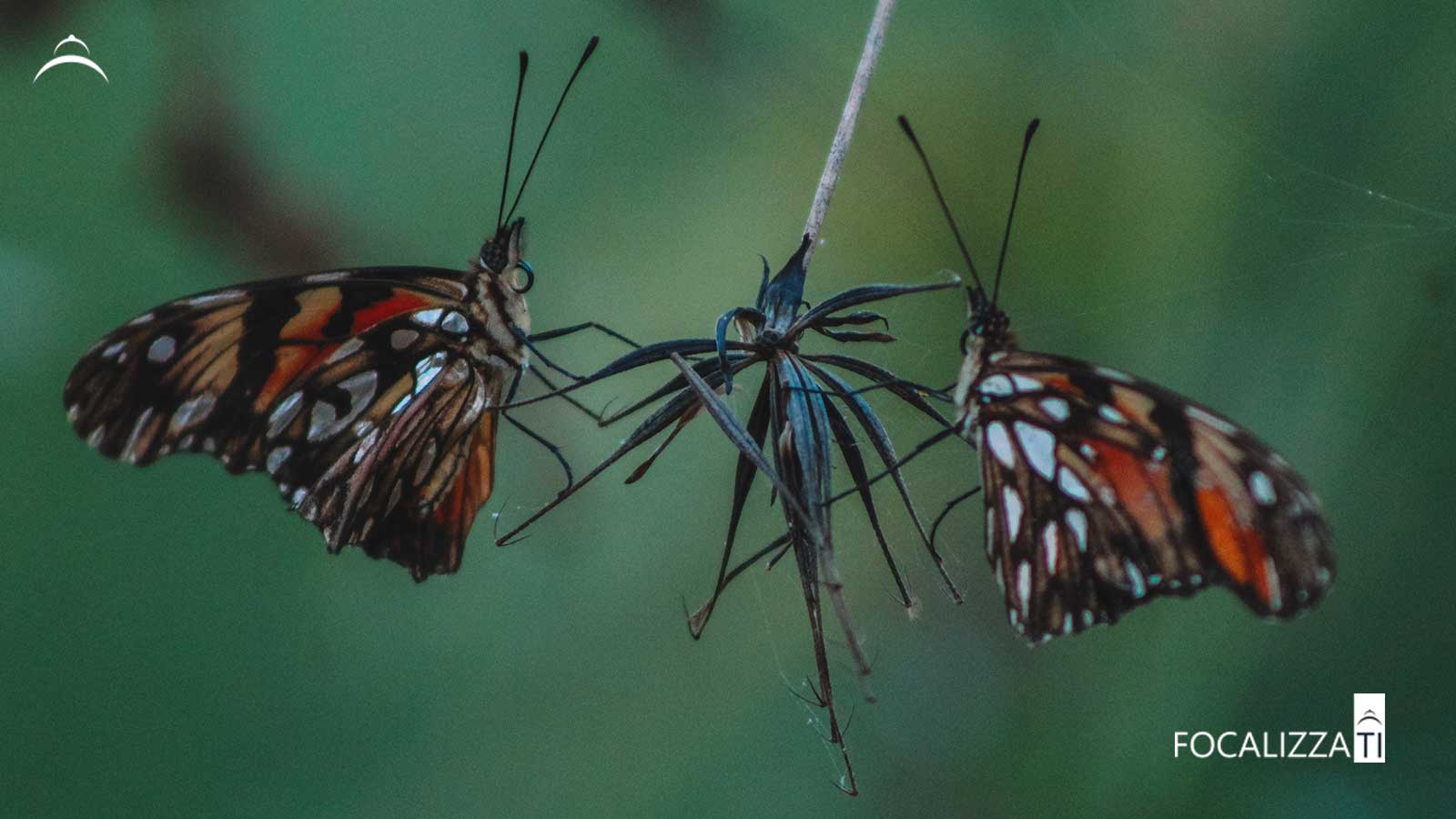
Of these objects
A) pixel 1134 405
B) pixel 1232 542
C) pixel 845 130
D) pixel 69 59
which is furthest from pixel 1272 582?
pixel 69 59

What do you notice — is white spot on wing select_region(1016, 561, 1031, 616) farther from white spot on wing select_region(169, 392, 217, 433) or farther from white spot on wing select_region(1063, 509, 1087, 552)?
white spot on wing select_region(169, 392, 217, 433)

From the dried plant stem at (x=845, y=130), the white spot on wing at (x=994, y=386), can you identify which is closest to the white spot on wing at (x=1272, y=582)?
the white spot on wing at (x=994, y=386)

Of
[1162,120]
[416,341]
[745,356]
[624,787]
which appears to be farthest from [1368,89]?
[624,787]

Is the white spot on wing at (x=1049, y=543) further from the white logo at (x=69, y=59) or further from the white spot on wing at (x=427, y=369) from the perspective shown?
the white logo at (x=69, y=59)

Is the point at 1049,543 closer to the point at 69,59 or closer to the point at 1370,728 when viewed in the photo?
the point at 1370,728

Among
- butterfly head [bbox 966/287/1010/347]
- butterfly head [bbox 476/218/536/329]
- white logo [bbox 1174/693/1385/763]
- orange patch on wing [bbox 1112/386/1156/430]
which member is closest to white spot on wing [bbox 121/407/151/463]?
butterfly head [bbox 476/218/536/329]
